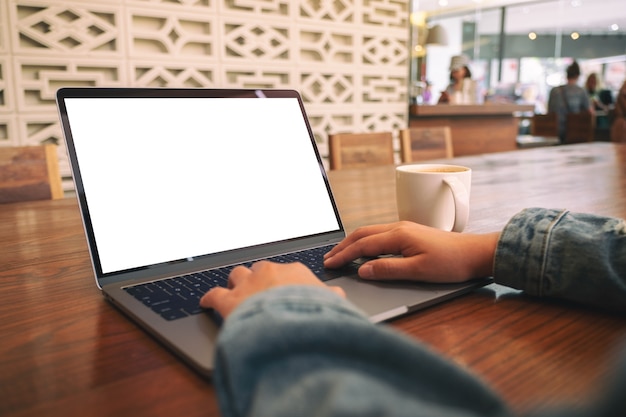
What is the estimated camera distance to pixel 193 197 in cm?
58

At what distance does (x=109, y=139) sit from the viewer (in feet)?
1.81

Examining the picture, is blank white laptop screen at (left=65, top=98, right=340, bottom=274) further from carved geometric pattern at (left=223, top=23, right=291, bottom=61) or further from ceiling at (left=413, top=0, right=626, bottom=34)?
ceiling at (left=413, top=0, right=626, bottom=34)

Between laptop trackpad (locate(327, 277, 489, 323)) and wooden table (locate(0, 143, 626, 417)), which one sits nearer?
wooden table (locate(0, 143, 626, 417))

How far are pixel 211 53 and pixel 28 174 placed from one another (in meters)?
1.73

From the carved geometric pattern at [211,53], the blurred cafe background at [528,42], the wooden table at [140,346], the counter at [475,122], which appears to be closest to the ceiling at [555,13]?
the blurred cafe background at [528,42]

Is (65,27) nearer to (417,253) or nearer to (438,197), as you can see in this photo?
(438,197)

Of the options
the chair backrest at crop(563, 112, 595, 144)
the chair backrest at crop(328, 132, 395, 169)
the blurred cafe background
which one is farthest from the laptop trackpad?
the blurred cafe background

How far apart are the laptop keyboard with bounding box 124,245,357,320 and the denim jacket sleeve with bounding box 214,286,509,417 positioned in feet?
0.53

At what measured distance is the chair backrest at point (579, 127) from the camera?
13.3ft


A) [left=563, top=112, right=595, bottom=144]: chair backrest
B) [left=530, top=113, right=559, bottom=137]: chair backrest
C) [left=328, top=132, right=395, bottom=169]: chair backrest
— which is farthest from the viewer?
[left=530, top=113, right=559, bottom=137]: chair backrest

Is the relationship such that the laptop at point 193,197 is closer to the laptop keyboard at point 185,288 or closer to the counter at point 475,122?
the laptop keyboard at point 185,288

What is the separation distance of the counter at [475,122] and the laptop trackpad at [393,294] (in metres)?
3.10

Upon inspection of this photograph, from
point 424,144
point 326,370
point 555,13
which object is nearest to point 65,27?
point 424,144

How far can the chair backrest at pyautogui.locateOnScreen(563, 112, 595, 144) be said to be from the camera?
4.06 m
